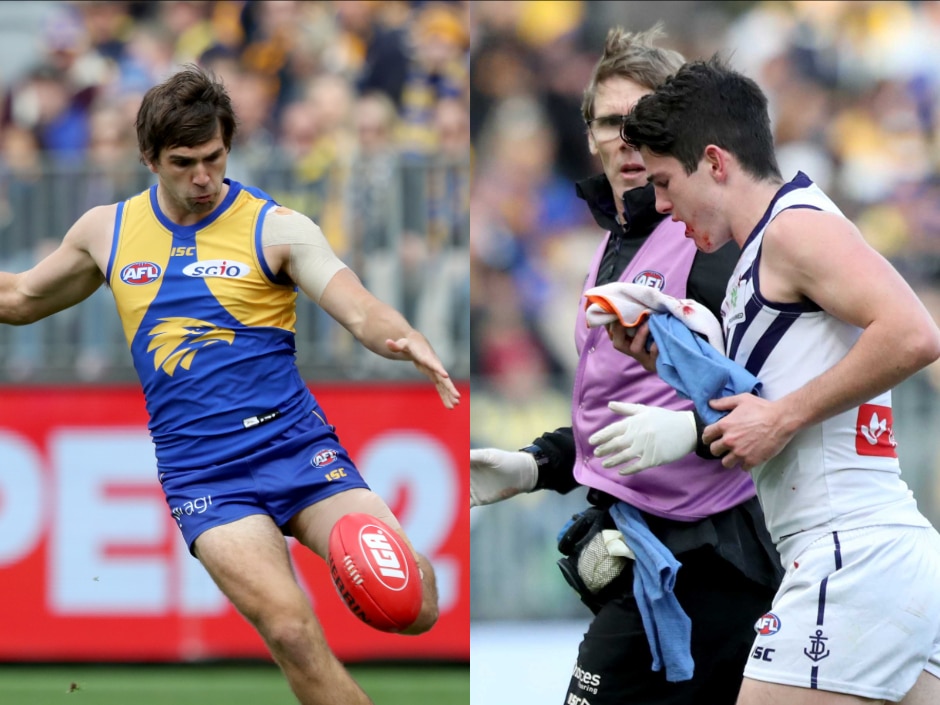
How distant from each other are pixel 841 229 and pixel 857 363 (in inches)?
13.1

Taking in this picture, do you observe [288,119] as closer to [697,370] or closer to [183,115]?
[183,115]

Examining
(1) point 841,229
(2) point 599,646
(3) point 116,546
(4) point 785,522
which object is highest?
(1) point 841,229

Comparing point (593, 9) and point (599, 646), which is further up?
point (593, 9)

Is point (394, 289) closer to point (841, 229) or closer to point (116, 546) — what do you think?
point (116, 546)

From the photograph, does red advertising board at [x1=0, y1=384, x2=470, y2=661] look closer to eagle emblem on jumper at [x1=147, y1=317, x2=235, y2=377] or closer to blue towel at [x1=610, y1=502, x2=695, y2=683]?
eagle emblem on jumper at [x1=147, y1=317, x2=235, y2=377]

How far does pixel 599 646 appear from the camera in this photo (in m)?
3.90

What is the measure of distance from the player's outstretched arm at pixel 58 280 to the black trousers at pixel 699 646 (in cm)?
246

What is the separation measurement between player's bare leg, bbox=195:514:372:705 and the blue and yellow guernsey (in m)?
0.40

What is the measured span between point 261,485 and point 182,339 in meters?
0.61

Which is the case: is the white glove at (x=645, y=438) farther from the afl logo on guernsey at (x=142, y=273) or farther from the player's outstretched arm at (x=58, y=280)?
the player's outstretched arm at (x=58, y=280)

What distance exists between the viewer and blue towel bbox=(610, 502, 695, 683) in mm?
3672

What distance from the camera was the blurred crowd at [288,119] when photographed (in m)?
7.93

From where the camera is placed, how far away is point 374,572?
4148 mm

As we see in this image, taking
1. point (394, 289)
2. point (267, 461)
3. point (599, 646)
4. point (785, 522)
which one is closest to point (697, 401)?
point (785, 522)
